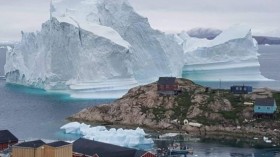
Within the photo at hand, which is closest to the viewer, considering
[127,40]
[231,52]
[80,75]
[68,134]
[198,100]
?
[68,134]

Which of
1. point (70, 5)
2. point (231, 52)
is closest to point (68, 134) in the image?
point (70, 5)

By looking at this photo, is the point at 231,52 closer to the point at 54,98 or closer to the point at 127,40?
the point at 127,40

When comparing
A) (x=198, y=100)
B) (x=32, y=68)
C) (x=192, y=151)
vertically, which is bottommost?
(x=192, y=151)

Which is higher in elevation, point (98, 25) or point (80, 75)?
point (98, 25)

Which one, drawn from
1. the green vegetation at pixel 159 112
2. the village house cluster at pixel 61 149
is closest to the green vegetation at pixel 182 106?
the green vegetation at pixel 159 112

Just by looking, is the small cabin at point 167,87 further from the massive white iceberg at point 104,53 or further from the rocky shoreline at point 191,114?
the massive white iceberg at point 104,53

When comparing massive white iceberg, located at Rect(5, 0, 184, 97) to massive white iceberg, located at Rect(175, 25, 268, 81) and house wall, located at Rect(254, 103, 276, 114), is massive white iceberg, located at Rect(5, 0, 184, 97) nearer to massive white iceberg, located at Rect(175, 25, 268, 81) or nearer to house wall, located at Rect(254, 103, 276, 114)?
massive white iceberg, located at Rect(175, 25, 268, 81)
